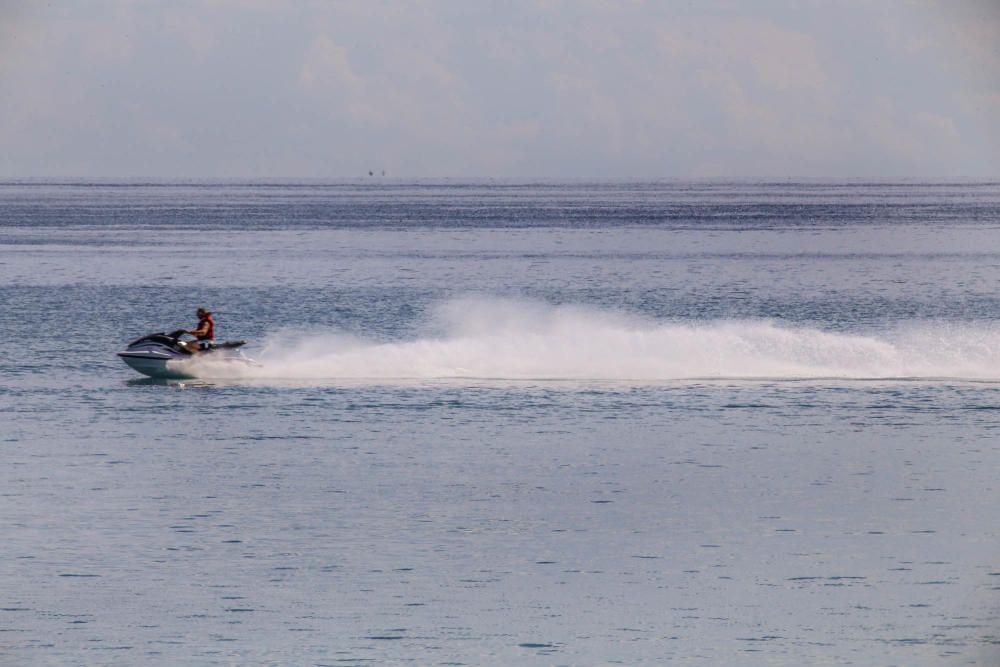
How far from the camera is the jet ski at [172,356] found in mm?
39438

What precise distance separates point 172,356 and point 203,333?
1272 millimetres

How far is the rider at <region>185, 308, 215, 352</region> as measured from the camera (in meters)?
38.5

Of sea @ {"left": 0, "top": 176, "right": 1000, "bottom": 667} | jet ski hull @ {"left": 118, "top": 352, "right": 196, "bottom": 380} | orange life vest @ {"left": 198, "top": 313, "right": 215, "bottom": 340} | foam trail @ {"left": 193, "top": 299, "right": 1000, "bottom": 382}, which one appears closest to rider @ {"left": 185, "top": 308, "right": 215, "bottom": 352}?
orange life vest @ {"left": 198, "top": 313, "right": 215, "bottom": 340}

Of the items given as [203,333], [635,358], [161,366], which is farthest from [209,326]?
[635,358]

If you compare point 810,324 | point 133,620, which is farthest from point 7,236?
point 133,620

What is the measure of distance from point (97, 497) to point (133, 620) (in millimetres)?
7179

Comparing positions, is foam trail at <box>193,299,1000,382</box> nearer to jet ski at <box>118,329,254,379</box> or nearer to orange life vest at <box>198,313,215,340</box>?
jet ski at <box>118,329,254,379</box>

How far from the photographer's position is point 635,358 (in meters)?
42.4

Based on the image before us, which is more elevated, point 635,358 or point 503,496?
point 635,358

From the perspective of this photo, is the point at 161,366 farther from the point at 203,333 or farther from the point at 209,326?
the point at 209,326

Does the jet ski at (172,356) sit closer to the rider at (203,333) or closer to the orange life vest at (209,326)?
the rider at (203,333)

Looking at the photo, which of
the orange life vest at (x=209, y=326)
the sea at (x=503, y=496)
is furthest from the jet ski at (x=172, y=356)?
the sea at (x=503, y=496)

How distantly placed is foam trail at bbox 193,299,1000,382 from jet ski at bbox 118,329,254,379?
524mm

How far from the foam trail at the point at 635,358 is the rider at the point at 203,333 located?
96 centimetres
